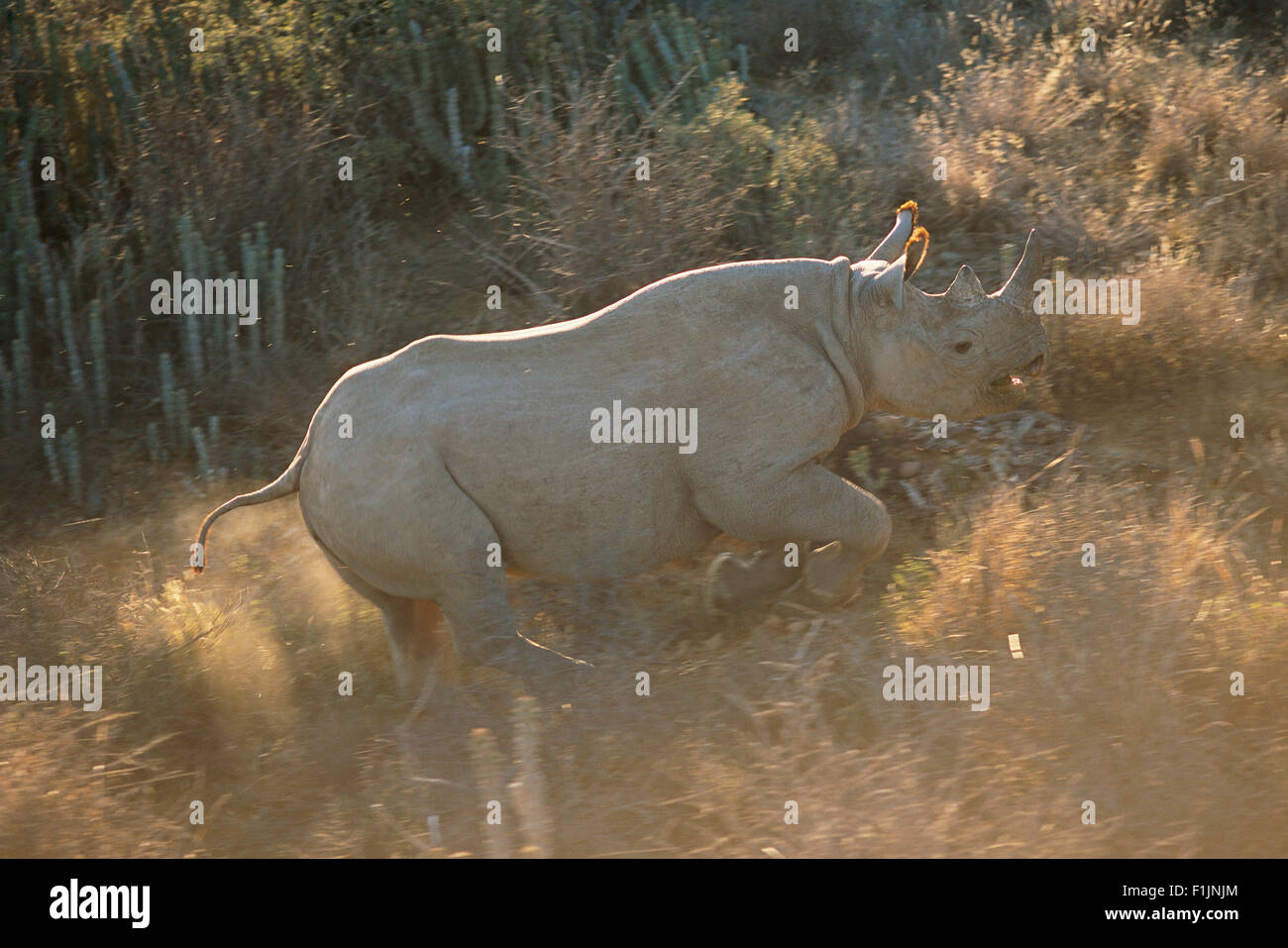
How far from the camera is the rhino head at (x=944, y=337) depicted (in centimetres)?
539

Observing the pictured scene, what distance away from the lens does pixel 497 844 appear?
4410 millimetres

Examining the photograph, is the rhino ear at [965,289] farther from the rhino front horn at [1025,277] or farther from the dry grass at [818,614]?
the dry grass at [818,614]

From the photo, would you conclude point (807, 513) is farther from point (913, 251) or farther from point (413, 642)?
point (413, 642)

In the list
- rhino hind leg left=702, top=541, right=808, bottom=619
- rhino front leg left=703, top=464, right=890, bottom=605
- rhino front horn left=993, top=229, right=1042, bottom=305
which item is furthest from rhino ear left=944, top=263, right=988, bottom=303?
rhino hind leg left=702, top=541, right=808, bottom=619

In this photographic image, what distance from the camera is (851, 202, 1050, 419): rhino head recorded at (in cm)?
539

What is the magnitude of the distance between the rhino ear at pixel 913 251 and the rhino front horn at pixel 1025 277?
33 centimetres

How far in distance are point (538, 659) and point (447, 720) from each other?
40 centimetres

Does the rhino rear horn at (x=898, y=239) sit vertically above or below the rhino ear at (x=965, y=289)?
above

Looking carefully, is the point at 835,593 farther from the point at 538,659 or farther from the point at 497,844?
the point at 497,844

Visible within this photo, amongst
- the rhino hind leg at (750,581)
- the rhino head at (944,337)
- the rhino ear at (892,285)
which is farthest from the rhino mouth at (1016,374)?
the rhino hind leg at (750,581)

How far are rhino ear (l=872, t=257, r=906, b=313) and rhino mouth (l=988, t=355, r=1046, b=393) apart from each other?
484 mm

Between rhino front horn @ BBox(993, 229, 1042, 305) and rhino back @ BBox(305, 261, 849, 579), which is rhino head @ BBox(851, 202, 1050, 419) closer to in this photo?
rhino front horn @ BBox(993, 229, 1042, 305)

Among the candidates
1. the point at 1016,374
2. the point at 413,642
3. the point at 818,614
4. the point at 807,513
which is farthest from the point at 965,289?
the point at 413,642

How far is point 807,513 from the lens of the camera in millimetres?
5234
